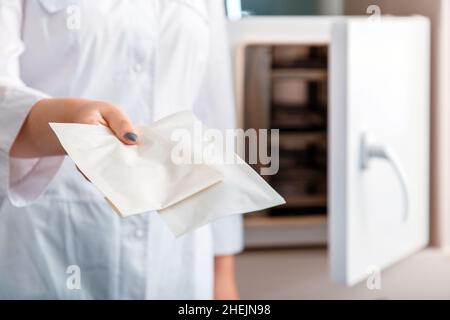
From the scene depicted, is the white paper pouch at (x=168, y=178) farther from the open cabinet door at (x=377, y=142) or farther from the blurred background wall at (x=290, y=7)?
the blurred background wall at (x=290, y=7)

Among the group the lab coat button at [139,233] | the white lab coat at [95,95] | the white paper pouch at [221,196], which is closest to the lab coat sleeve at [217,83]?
the white lab coat at [95,95]

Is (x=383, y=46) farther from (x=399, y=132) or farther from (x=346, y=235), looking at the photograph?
(x=346, y=235)

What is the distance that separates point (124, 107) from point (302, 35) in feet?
1.75

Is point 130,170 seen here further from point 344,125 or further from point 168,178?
point 344,125

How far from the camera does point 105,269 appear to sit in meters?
0.53

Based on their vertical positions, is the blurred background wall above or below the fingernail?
above

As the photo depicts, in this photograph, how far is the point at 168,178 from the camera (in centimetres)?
35

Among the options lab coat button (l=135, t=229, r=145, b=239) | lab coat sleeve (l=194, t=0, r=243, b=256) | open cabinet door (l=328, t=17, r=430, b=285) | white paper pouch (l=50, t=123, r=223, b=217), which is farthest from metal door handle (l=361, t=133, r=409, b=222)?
white paper pouch (l=50, t=123, r=223, b=217)

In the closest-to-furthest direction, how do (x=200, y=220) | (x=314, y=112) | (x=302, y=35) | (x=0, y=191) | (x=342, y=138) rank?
(x=200, y=220)
(x=0, y=191)
(x=342, y=138)
(x=302, y=35)
(x=314, y=112)

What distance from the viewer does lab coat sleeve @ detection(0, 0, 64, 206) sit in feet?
1.35

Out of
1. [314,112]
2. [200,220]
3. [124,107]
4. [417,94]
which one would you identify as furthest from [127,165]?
[314,112]

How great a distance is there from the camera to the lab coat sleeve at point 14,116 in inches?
16.3

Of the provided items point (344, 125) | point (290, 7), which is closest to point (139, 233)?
point (344, 125)

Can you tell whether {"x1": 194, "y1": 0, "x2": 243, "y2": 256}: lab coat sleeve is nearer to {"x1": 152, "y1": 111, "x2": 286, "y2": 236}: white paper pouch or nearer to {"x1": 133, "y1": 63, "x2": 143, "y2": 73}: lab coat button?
{"x1": 133, "y1": 63, "x2": 143, "y2": 73}: lab coat button
